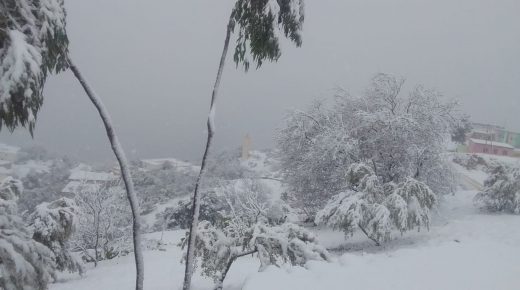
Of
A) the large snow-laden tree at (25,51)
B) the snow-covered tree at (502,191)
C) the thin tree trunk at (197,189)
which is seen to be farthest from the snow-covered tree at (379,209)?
the large snow-laden tree at (25,51)

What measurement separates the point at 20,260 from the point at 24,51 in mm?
2002

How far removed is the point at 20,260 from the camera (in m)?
3.65

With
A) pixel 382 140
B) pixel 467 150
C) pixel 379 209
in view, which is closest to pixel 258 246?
pixel 379 209

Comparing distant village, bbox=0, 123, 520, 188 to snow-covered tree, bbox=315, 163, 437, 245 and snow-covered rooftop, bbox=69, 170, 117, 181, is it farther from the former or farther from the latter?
snow-covered tree, bbox=315, 163, 437, 245

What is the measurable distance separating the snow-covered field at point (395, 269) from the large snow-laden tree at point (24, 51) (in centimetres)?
447

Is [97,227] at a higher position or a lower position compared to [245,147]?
lower

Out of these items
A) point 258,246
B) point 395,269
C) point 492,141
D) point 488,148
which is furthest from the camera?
point 492,141

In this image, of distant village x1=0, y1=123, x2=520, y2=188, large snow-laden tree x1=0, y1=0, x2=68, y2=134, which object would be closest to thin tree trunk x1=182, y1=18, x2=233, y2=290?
large snow-laden tree x1=0, y1=0, x2=68, y2=134

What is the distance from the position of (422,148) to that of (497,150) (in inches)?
1375

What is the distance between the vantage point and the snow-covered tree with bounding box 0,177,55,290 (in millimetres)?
3602

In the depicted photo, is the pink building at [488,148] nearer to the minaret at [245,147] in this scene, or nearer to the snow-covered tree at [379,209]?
the minaret at [245,147]

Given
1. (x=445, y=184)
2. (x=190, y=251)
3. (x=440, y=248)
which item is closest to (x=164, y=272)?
(x=190, y=251)

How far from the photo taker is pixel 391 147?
1695 centimetres

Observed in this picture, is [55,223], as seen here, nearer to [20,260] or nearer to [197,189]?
[197,189]
